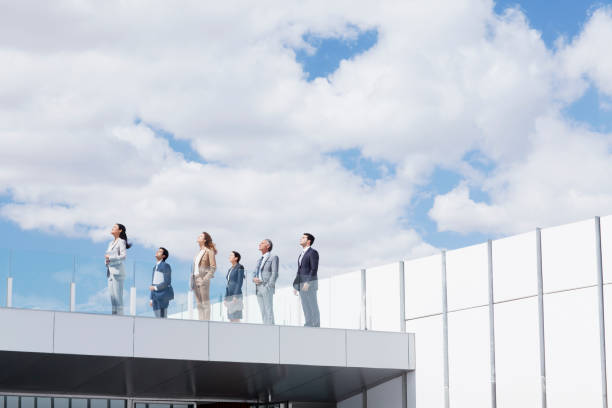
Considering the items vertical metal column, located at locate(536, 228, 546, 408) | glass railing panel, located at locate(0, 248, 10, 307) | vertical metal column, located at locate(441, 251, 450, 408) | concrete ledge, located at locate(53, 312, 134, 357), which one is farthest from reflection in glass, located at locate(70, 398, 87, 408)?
vertical metal column, located at locate(536, 228, 546, 408)

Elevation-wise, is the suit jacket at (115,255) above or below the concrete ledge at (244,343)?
above

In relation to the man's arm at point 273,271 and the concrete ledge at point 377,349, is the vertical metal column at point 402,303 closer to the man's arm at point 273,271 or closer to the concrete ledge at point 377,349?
the concrete ledge at point 377,349

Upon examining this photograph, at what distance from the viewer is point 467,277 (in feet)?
65.0

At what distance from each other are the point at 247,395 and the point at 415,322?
5.37 m

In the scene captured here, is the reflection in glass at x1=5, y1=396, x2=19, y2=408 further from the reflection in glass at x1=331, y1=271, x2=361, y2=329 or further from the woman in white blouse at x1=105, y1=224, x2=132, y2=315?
the reflection in glass at x1=331, y1=271, x2=361, y2=329

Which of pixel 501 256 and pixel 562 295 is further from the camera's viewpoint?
pixel 501 256

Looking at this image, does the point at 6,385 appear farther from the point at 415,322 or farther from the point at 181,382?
the point at 415,322

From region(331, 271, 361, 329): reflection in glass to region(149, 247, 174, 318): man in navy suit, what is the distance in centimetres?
463

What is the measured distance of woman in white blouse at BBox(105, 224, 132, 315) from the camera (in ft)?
57.2

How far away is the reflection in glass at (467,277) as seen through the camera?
19.5 meters

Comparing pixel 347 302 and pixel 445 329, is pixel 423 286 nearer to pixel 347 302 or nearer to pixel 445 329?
pixel 445 329

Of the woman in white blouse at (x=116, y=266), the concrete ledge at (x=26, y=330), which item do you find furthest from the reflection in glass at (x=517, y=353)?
the concrete ledge at (x=26, y=330)

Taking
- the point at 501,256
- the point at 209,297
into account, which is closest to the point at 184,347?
the point at 209,297

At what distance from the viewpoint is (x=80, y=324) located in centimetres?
1697
